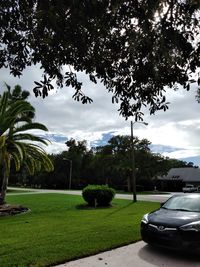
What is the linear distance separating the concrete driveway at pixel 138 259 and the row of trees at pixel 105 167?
54768 millimetres

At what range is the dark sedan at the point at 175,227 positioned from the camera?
8.08m

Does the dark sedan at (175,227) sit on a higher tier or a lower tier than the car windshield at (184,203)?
lower

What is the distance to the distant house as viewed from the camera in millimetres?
74688

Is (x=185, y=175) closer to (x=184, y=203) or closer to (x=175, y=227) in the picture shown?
(x=184, y=203)

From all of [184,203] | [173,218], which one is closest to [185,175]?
[184,203]

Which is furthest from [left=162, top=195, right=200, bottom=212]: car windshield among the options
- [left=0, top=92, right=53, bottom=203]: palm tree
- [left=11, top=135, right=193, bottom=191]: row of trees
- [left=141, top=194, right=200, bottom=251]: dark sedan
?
[left=11, top=135, right=193, bottom=191]: row of trees

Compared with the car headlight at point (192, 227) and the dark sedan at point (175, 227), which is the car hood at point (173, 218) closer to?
the dark sedan at point (175, 227)

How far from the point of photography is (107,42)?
4891 millimetres

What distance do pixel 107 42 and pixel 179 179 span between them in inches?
3036

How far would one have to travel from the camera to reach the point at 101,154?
73875mm

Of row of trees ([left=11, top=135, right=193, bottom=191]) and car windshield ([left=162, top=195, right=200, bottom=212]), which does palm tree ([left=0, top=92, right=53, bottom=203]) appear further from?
row of trees ([left=11, top=135, right=193, bottom=191])

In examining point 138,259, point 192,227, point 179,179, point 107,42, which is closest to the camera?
point 107,42

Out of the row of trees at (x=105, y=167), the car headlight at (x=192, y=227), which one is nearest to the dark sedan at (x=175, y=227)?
the car headlight at (x=192, y=227)

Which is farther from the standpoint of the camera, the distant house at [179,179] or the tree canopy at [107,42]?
the distant house at [179,179]
